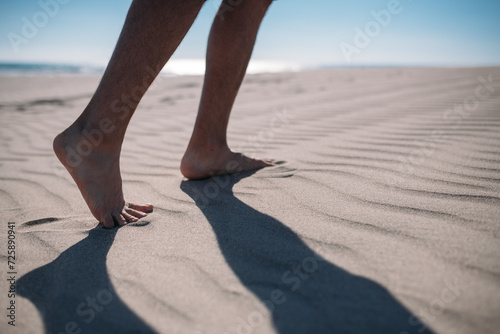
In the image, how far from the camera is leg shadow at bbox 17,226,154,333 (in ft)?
2.74

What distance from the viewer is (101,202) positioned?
1.33 metres

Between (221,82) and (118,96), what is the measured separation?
0.62 m

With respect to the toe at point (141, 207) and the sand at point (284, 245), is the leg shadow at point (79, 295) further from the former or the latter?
the toe at point (141, 207)

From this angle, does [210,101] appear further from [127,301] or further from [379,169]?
[127,301]

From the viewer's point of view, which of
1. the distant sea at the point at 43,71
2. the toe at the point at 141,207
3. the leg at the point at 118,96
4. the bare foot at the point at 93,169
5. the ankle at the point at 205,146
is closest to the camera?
the leg at the point at 118,96

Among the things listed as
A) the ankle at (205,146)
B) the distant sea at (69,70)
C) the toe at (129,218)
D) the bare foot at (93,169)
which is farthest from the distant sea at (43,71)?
the toe at (129,218)

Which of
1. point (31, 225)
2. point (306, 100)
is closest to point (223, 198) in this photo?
point (31, 225)

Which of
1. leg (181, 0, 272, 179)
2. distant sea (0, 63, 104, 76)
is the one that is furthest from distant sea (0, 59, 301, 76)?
leg (181, 0, 272, 179)

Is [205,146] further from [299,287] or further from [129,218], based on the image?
[299,287]

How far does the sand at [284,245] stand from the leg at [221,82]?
94 mm

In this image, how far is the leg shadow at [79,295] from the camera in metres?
0.83

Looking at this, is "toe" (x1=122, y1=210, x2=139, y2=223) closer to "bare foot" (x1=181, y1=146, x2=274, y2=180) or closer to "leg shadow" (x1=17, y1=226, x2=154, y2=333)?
"leg shadow" (x1=17, y1=226, x2=154, y2=333)

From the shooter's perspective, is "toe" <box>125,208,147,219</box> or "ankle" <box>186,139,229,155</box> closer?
"toe" <box>125,208,147,219</box>

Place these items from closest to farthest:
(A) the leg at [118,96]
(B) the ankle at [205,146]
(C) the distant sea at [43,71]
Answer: (A) the leg at [118,96], (B) the ankle at [205,146], (C) the distant sea at [43,71]
